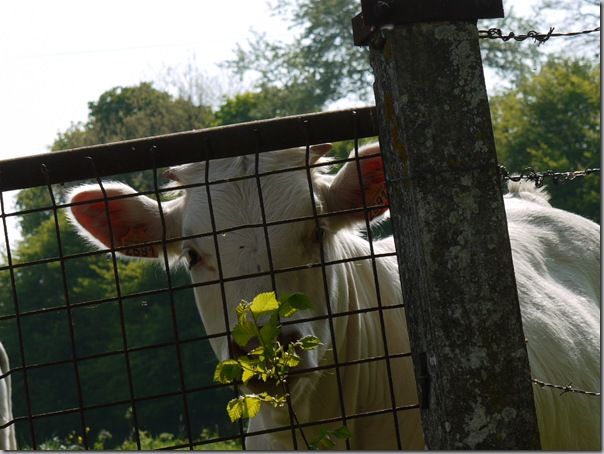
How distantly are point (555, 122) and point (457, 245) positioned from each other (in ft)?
136

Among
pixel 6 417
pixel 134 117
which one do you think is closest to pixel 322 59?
pixel 134 117

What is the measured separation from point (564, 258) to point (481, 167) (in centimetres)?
341

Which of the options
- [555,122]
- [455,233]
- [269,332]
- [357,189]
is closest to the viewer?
[455,233]

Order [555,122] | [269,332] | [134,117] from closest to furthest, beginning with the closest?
[269,332]
[555,122]
[134,117]

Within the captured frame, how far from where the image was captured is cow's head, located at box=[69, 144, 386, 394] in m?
4.02

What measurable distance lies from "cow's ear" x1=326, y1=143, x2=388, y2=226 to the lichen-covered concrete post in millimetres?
1302

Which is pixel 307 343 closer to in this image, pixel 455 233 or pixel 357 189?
pixel 455 233

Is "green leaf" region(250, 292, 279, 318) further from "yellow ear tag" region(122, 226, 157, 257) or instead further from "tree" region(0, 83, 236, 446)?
"tree" region(0, 83, 236, 446)

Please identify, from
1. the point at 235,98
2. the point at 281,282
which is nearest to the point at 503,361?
the point at 281,282

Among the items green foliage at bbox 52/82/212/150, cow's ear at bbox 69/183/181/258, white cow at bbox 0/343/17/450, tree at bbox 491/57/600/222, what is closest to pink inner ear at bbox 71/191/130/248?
cow's ear at bbox 69/183/181/258

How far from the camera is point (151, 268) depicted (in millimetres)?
34219

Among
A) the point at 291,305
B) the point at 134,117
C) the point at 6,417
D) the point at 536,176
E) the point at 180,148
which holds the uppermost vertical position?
the point at 134,117

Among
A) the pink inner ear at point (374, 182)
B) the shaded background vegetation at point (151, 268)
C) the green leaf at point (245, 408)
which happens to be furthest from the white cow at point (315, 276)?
the shaded background vegetation at point (151, 268)

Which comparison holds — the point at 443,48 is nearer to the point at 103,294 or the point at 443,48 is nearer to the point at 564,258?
the point at 564,258
